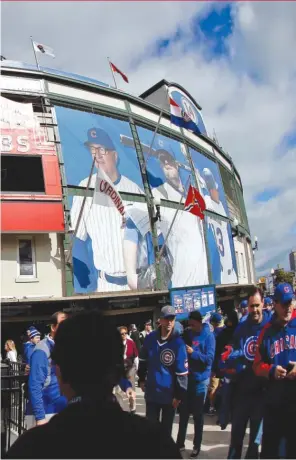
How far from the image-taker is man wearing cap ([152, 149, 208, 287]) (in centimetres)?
2486

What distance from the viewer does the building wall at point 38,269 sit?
18766 millimetres

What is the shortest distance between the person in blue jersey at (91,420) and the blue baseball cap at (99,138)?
21.0 meters

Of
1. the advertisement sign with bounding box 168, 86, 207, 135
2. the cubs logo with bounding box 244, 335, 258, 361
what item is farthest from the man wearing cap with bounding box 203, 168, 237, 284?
the cubs logo with bounding box 244, 335, 258, 361

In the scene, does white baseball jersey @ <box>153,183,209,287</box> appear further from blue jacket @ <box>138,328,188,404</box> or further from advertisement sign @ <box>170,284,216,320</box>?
blue jacket @ <box>138,328,188,404</box>

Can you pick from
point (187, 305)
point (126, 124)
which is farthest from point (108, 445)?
point (126, 124)

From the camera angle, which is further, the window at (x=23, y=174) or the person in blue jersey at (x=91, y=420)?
the window at (x=23, y=174)

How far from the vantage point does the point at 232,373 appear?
5.07m

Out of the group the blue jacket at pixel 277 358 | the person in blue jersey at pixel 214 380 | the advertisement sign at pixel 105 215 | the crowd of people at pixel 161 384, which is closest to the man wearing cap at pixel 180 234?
the advertisement sign at pixel 105 215

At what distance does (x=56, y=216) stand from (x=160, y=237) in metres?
7.17

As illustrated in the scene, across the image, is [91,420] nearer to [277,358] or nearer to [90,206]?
[277,358]

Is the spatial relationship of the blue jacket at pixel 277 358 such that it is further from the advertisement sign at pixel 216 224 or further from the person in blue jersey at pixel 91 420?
the advertisement sign at pixel 216 224

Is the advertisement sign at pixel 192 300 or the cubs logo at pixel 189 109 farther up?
the cubs logo at pixel 189 109

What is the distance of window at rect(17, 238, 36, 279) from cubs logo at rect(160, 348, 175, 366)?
48.2 ft

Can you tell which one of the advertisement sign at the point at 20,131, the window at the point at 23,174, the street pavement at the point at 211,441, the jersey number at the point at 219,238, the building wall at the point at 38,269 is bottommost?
the street pavement at the point at 211,441
